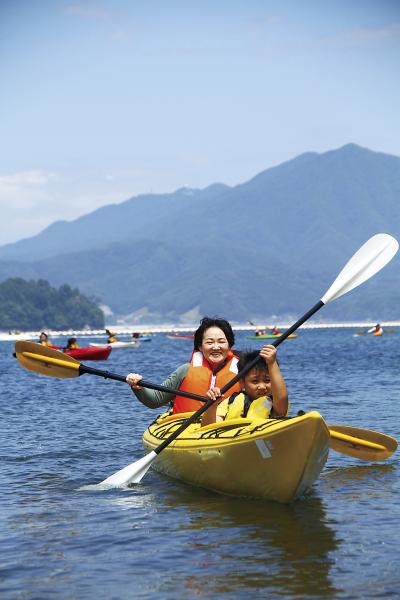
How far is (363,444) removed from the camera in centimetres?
1258

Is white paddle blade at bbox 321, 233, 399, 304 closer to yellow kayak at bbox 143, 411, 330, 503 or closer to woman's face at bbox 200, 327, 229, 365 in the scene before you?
woman's face at bbox 200, 327, 229, 365

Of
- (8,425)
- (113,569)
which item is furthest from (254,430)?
(8,425)

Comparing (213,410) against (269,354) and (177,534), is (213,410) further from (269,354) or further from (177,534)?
Result: (269,354)

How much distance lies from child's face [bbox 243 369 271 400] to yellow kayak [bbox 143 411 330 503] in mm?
337

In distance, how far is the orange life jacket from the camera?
11555 millimetres

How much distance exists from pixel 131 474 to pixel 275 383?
3258mm

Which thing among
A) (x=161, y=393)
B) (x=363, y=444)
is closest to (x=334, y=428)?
(x=363, y=444)

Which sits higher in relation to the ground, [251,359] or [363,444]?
[251,359]

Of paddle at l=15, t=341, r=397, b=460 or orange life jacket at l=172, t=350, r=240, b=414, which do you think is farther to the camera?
paddle at l=15, t=341, r=397, b=460

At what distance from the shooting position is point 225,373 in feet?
37.9

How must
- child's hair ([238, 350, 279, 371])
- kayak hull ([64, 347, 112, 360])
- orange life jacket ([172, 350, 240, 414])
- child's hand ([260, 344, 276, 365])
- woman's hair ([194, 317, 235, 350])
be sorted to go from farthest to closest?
kayak hull ([64, 347, 112, 360])
orange life jacket ([172, 350, 240, 414])
woman's hair ([194, 317, 235, 350])
child's hair ([238, 350, 279, 371])
child's hand ([260, 344, 276, 365])

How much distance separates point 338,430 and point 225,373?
195 centimetres

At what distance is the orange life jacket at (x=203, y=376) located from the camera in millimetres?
11555

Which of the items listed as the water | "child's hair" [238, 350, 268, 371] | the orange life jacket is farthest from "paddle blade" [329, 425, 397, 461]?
"child's hair" [238, 350, 268, 371]
